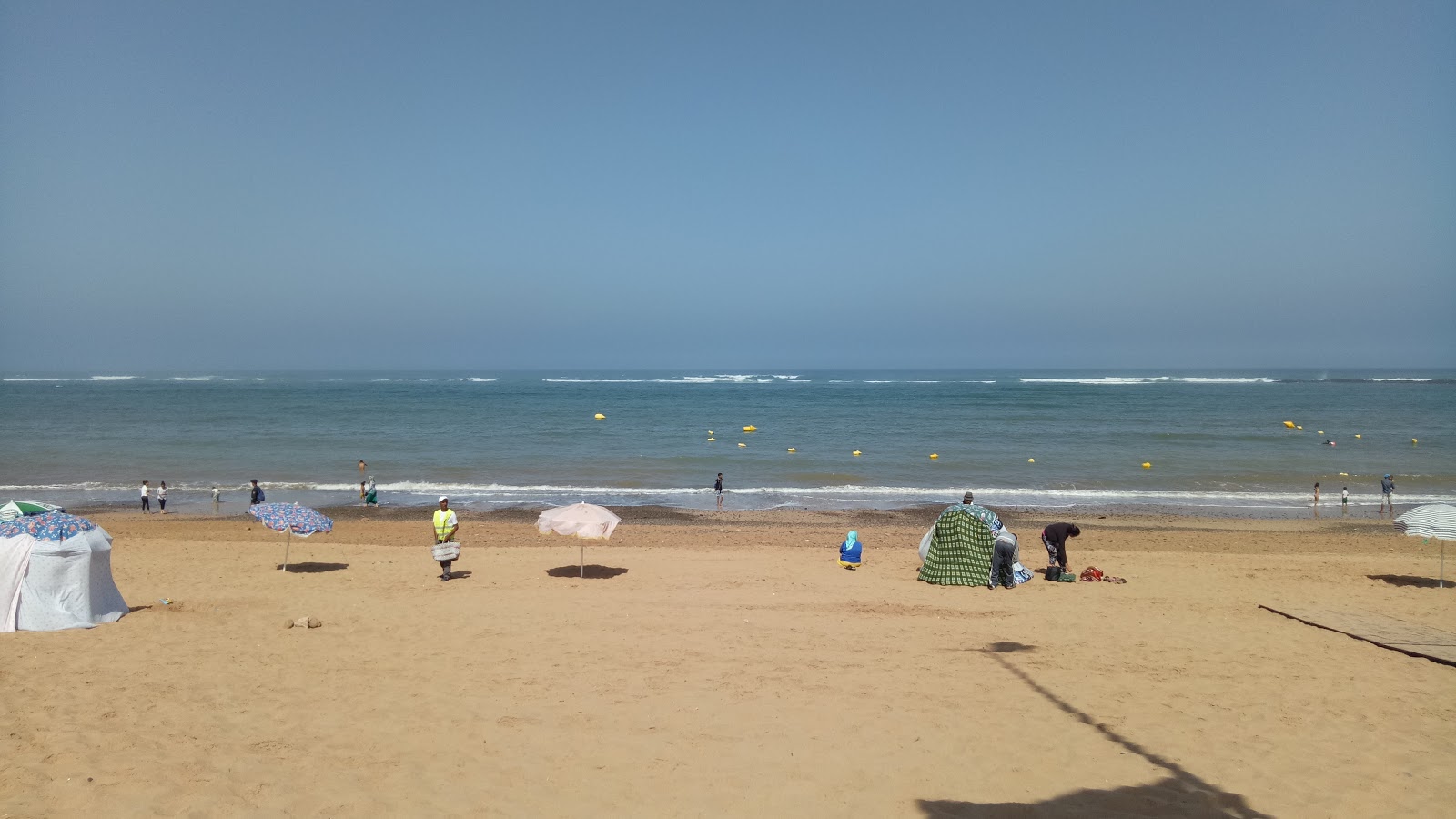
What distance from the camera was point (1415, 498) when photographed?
27.5 meters

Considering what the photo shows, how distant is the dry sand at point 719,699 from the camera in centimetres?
610

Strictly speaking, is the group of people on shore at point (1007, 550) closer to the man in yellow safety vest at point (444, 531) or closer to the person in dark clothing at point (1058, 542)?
the person in dark clothing at point (1058, 542)

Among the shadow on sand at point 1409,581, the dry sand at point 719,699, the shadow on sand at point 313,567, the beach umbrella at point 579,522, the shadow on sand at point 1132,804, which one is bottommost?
the shadow on sand at point 313,567

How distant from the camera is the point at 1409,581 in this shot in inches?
575

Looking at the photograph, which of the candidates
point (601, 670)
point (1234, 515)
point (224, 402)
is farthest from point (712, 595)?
point (224, 402)

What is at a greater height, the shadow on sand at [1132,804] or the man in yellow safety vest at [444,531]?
the man in yellow safety vest at [444,531]

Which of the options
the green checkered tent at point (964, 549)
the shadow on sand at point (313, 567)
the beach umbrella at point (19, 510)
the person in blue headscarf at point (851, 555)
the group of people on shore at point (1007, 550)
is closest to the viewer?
the beach umbrella at point (19, 510)

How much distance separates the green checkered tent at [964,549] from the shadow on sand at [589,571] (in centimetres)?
570

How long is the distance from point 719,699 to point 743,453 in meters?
32.0

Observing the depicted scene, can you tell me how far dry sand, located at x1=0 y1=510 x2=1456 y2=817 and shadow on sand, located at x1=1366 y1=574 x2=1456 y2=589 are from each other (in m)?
0.13

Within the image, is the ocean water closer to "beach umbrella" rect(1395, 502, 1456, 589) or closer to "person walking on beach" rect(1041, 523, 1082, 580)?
"person walking on beach" rect(1041, 523, 1082, 580)

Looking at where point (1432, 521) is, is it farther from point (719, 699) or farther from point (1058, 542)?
point (719, 699)

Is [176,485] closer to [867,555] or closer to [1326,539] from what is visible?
[867,555]

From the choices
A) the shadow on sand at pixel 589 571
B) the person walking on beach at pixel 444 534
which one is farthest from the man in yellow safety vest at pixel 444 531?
the shadow on sand at pixel 589 571
